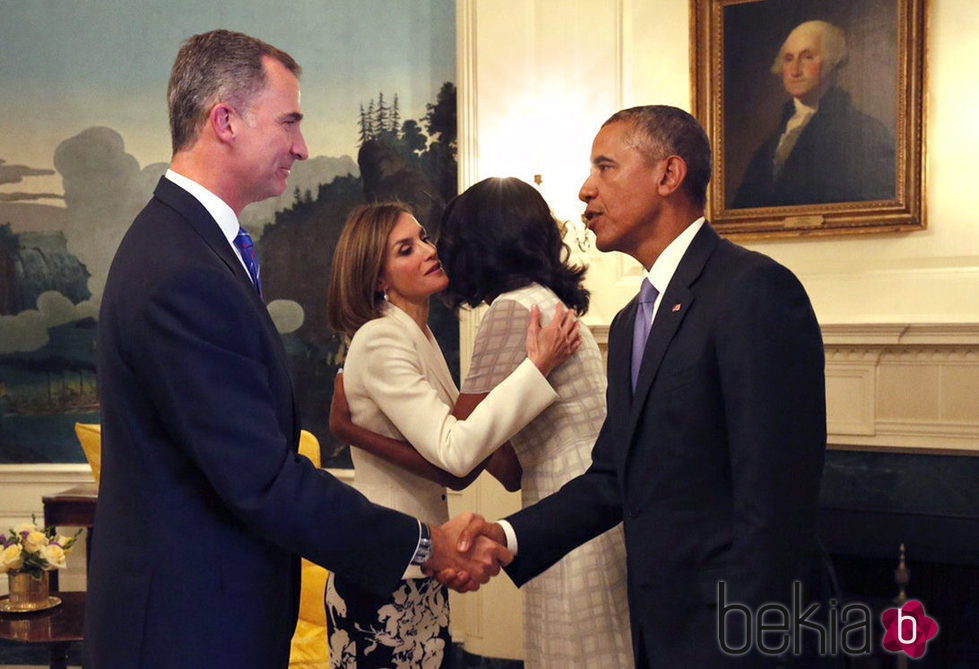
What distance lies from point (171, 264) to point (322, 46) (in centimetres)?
437

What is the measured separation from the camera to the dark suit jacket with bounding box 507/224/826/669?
187cm

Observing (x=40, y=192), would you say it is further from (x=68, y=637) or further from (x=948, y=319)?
(x=948, y=319)

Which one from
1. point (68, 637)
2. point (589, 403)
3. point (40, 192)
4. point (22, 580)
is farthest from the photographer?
point (40, 192)

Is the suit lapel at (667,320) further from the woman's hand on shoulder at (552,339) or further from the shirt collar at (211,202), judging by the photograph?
the shirt collar at (211,202)

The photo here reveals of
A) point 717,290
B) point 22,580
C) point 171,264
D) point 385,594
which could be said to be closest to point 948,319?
point 717,290

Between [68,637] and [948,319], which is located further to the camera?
[948,319]

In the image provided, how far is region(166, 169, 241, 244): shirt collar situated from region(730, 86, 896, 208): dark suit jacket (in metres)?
3.34

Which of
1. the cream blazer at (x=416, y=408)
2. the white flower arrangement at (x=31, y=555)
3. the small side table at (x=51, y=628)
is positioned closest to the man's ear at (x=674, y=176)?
the cream blazer at (x=416, y=408)

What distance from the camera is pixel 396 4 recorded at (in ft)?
18.6

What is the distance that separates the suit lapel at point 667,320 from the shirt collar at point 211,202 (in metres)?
0.87

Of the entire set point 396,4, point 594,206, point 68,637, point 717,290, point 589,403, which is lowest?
point 68,637

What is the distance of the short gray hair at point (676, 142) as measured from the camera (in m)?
2.31

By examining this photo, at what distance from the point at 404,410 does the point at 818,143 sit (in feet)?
9.16

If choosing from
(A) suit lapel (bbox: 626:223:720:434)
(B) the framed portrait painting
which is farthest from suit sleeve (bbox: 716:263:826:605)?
(B) the framed portrait painting
